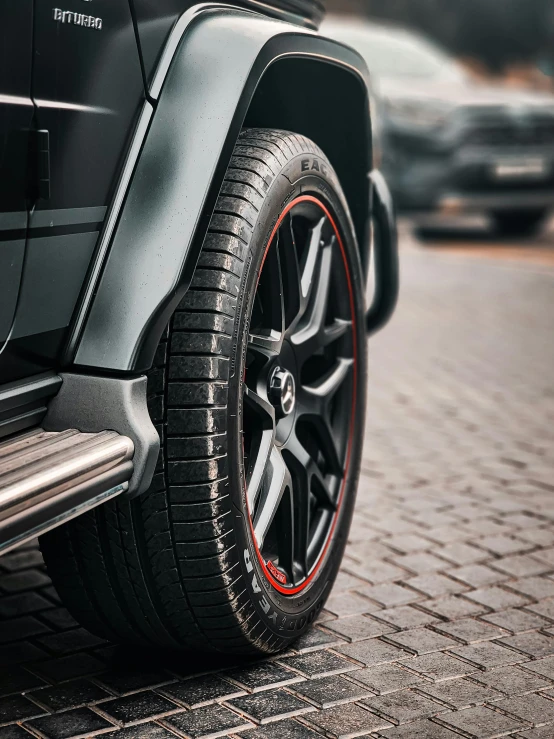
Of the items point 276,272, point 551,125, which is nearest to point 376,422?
point 276,272

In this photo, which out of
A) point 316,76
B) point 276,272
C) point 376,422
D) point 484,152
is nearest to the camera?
point 276,272

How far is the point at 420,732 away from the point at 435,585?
839 mm

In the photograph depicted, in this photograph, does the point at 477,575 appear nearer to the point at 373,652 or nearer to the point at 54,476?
the point at 373,652

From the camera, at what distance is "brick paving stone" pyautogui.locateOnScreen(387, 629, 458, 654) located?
2.56 m

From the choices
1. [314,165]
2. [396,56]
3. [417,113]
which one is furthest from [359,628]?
[396,56]

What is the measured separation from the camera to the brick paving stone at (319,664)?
2.40 m

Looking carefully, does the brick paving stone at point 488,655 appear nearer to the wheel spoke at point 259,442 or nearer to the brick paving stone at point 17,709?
the wheel spoke at point 259,442

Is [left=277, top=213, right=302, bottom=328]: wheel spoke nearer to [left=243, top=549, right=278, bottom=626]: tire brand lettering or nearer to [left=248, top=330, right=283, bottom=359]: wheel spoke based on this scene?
[left=248, top=330, right=283, bottom=359]: wheel spoke

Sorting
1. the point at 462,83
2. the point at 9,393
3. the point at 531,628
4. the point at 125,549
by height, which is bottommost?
the point at 531,628

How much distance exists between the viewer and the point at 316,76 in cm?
265

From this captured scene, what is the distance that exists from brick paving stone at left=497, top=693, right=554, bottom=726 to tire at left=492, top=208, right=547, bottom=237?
934 cm

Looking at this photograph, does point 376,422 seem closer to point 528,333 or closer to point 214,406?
point 528,333

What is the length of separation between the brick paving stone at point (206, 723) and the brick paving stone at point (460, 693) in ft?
1.37

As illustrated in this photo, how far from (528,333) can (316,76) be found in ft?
14.3
